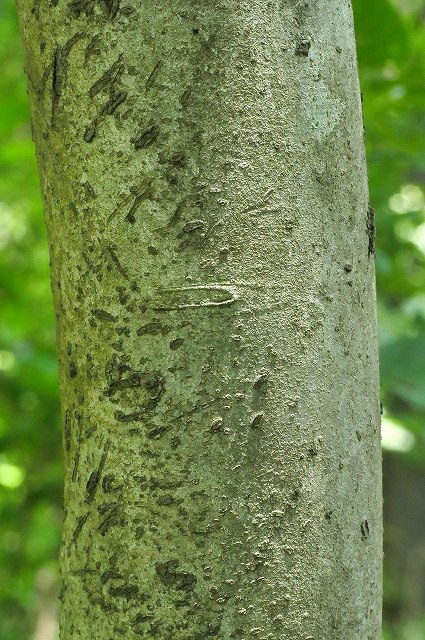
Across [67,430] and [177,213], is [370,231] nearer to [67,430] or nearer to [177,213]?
[177,213]

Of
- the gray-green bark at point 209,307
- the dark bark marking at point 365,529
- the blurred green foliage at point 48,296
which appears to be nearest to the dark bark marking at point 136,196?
the gray-green bark at point 209,307

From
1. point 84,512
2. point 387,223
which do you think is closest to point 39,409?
point 387,223

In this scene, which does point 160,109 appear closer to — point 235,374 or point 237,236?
point 237,236

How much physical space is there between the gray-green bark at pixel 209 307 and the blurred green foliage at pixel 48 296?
1032mm

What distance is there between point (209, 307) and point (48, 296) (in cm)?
256

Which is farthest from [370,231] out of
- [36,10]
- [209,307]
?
[36,10]

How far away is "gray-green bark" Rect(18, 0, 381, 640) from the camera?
0.71 meters

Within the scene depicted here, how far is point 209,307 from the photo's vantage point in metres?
0.72

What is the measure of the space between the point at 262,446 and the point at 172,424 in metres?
0.09

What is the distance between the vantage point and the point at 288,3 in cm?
73

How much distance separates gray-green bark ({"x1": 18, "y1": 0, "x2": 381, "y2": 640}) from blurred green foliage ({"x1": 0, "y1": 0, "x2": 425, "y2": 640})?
1.03 meters

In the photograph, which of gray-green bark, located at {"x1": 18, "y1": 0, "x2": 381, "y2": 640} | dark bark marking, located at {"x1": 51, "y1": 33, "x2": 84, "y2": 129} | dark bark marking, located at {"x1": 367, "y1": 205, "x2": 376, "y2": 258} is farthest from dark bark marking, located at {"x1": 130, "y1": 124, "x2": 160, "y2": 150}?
dark bark marking, located at {"x1": 367, "y1": 205, "x2": 376, "y2": 258}

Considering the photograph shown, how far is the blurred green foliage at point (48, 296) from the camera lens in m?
1.86

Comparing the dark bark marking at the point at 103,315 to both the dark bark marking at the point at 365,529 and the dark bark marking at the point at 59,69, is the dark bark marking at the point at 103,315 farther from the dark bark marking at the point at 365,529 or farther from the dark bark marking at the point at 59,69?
the dark bark marking at the point at 365,529
